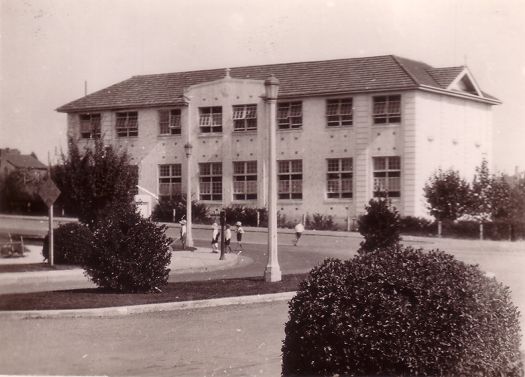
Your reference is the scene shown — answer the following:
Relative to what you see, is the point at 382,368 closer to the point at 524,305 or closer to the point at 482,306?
the point at 482,306

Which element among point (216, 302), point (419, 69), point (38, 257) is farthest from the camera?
point (419, 69)

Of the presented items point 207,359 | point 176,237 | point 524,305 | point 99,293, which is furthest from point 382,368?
point 176,237

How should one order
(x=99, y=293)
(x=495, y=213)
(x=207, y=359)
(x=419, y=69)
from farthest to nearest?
(x=419, y=69) → (x=495, y=213) → (x=99, y=293) → (x=207, y=359)

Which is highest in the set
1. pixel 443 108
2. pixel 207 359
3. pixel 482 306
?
pixel 443 108

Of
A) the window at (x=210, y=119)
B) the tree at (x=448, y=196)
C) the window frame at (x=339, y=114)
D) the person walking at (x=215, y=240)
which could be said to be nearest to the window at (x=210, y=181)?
the window at (x=210, y=119)

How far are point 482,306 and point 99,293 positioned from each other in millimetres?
10098

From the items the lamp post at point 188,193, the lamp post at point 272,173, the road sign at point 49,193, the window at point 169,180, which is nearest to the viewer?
the lamp post at point 272,173

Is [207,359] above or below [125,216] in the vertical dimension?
below

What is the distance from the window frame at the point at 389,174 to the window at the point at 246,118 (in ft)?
19.4

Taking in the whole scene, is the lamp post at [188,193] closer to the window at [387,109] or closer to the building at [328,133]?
the building at [328,133]

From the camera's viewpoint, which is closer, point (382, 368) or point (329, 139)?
point (382, 368)

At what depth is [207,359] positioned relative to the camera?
968 cm

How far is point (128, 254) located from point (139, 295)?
84 cm

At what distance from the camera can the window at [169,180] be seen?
101 ft
